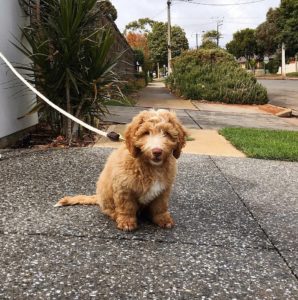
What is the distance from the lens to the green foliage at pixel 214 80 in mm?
19953

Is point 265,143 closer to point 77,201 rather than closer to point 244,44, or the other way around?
point 77,201

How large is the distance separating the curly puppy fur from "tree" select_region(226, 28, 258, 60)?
86692 millimetres

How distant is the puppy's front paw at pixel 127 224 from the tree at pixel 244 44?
86.8 m

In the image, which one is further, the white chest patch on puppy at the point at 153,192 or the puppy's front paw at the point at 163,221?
the puppy's front paw at the point at 163,221

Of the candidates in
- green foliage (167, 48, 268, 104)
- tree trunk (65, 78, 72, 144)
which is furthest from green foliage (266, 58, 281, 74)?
tree trunk (65, 78, 72, 144)

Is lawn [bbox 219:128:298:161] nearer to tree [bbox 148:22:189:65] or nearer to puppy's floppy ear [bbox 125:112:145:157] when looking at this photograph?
puppy's floppy ear [bbox 125:112:145:157]

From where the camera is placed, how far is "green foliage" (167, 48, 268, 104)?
1995cm

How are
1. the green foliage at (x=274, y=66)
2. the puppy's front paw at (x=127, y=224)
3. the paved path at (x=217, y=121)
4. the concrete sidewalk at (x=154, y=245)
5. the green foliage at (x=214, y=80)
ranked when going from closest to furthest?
1. the concrete sidewalk at (x=154, y=245)
2. the puppy's front paw at (x=127, y=224)
3. the paved path at (x=217, y=121)
4. the green foliage at (x=214, y=80)
5. the green foliage at (x=274, y=66)

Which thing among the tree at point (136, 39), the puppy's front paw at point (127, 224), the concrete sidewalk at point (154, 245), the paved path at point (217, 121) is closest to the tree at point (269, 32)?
the tree at point (136, 39)

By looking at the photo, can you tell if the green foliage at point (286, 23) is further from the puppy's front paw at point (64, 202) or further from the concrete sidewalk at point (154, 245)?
the puppy's front paw at point (64, 202)

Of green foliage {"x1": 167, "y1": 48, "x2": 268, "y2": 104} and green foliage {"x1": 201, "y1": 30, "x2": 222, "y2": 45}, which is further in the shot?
green foliage {"x1": 201, "y1": 30, "x2": 222, "y2": 45}

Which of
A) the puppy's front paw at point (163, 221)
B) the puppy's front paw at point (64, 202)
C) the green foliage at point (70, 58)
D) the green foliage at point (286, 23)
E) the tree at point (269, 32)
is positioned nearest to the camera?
the puppy's front paw at point (163, 221)

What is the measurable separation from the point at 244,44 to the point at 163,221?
294ft

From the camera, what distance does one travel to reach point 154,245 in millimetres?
3537
